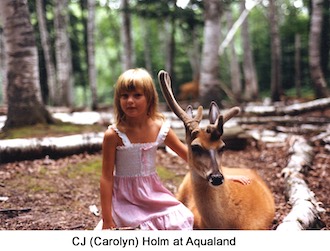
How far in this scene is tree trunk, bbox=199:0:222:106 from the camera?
7.95 m

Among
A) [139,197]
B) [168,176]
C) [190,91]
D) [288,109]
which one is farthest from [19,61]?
[190,91]

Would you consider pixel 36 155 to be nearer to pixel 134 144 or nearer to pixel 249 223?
pixel 134 144

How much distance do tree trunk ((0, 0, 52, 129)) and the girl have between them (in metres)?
2.95

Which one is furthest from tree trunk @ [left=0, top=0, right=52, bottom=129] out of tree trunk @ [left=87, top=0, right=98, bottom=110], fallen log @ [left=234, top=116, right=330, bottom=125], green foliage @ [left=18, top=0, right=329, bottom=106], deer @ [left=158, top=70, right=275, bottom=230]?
tree trunk @ [left=87, top=0, right=98, bottom=110]

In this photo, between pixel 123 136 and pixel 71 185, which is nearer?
pixel 123 136

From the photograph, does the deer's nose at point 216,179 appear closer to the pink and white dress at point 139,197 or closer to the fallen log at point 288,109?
the pink and white dress at point 139,197

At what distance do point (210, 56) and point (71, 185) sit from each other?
4.75m

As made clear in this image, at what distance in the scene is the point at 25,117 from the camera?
532cm

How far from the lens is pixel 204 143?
2.60m

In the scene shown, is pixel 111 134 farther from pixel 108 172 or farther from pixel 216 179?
pixel 216 179

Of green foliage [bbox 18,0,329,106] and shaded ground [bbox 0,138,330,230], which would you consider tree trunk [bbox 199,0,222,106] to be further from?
shaded ground [bbox 0,138,330,230]

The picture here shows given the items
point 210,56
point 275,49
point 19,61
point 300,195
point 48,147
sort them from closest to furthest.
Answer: point 300,195, point 48,147, point 19,61, point 210,56, point 275,49
